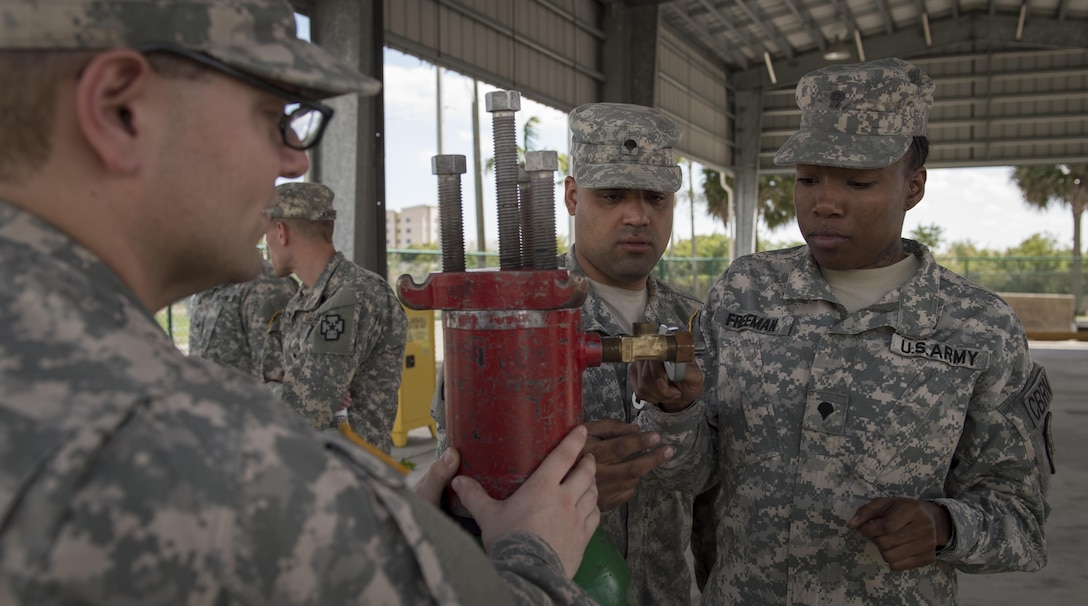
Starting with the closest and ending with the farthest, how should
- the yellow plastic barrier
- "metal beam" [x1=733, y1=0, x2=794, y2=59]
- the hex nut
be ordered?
the hex nut → the yellow plastic barrier → "metal beam" [x1=733, y1=0, x2=794, y2=59]

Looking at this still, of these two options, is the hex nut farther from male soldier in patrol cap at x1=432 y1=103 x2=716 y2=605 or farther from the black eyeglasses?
male soldier in patrol cap at x1=432 y1=103 x2=716 y2=605

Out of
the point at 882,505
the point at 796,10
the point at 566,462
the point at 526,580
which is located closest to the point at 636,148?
the point at 882,505

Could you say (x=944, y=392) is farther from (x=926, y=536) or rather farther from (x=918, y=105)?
(x=918, y=105)

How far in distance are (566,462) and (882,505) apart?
0.81m

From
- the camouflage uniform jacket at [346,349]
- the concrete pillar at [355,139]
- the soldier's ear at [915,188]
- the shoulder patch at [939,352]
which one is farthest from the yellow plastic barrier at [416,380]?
the shoulder patch at [939,352]

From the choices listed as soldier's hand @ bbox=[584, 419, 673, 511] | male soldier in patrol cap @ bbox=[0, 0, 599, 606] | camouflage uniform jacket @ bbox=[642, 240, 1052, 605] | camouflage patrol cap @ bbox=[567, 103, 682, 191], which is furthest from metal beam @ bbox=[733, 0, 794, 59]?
male soldier in patrol cap @ bbox=[0, 0, 599, 606]

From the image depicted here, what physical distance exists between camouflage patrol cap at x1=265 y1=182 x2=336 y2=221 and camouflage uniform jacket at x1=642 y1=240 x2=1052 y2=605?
6.98ft

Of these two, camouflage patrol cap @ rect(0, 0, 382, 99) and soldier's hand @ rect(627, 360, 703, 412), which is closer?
camouflage patrol cap @ rect(0, 0, 382, 99)

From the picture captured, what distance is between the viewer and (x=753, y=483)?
187 cm

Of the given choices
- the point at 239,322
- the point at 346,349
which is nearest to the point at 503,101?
the point at 346,349

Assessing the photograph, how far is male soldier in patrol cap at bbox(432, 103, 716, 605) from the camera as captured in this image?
207cm

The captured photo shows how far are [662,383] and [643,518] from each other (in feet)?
2.25

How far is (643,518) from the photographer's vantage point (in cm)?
209

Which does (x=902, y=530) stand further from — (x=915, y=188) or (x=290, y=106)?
(x=290, y=106)
